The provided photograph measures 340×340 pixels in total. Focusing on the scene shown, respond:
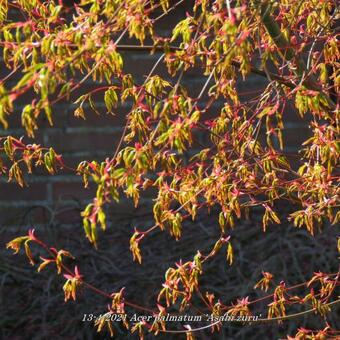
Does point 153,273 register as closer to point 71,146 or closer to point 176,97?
point 71,146

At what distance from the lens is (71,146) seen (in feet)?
13.1

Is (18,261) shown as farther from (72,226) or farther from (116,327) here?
(116,327)

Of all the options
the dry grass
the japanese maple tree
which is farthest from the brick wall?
the japanese maple tree

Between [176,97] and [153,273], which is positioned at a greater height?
[176,97]

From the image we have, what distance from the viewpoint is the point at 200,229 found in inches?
146

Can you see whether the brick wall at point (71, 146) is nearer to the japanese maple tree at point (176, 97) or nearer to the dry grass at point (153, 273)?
the dry grass at point (153, 273)

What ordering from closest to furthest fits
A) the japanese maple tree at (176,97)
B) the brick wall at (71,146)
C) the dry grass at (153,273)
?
1. the japanese maple tree at (176,97)
2. the dry grass at (153,273)
3. the brick wall at (71,146)

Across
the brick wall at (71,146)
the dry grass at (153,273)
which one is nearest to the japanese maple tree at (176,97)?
the dry grass at (153,273)

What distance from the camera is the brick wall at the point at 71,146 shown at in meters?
3.95

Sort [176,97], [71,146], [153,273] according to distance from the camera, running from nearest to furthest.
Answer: [176,97], [153,273], [71,146]

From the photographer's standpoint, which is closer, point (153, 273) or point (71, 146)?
point (153, 273)

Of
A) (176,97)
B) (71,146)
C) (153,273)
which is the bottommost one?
(153,273)

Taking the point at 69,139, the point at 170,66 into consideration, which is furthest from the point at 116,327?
the point at 170,66

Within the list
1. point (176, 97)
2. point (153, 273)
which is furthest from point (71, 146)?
point (176, 97)
